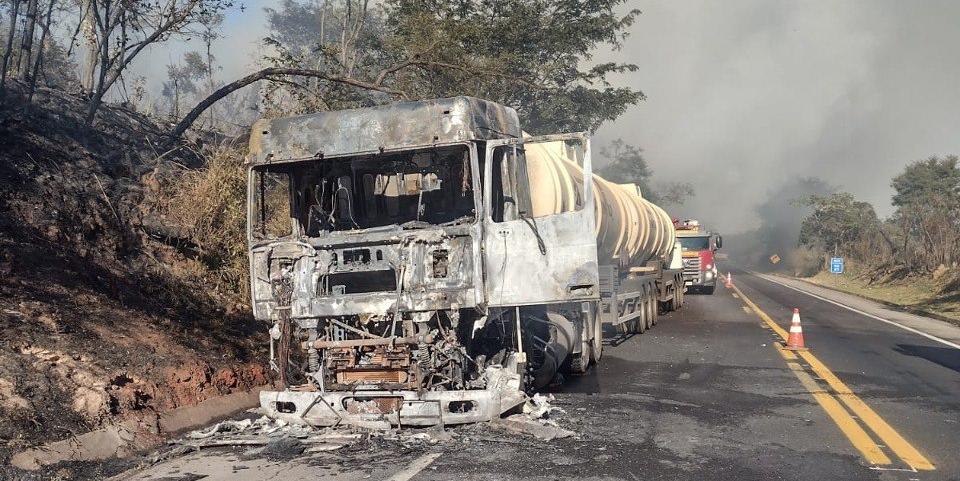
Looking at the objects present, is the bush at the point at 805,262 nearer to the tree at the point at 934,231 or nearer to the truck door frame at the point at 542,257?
the tree at the point at 934,231

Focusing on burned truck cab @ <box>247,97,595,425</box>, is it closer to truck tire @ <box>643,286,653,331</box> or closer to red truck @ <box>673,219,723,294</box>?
truck tire @ <box>643,286,653,331</box>

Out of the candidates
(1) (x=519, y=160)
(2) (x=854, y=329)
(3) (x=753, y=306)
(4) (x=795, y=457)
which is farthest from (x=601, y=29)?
(4) (x=795, y=457)

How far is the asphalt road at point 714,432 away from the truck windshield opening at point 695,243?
16592mm

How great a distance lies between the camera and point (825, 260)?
60.2 m

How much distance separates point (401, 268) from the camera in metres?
7.57

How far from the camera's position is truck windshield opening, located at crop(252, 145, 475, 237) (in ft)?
26.6

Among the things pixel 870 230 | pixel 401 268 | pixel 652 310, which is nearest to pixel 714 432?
pixel 401 268

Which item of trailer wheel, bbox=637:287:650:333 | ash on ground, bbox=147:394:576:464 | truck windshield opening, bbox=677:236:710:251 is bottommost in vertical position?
ash on ground, bbox=147:394:576:464

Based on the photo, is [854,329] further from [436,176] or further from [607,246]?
[436,176]

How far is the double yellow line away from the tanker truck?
258 centimetres

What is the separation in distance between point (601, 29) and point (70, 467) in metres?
31.2

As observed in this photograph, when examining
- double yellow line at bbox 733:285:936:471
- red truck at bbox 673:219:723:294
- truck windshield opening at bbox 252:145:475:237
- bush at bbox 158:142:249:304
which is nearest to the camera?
double yellow line at bbox 733:285:936:471

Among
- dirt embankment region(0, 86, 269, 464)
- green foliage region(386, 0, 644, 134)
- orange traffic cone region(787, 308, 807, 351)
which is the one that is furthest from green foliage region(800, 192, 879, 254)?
dirt embankment region(0, 86, 269, 464)

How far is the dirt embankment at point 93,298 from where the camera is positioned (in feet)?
24.8
